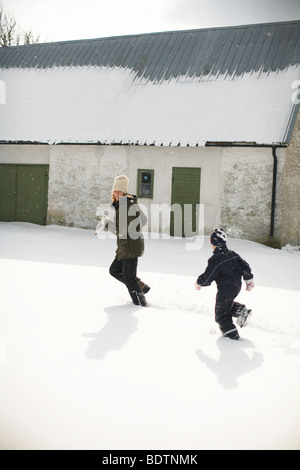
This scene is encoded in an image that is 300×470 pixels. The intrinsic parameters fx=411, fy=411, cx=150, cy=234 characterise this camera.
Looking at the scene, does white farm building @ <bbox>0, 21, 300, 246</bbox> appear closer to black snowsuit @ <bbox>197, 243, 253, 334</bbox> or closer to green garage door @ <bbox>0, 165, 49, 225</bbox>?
green garage door @ <bbox>0, 165, 49, 225</bbox>

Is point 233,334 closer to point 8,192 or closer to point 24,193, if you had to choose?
point 24,193

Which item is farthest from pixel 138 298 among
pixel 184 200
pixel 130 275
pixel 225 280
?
pixel 184 200

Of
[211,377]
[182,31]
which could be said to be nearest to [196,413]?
[211,377]

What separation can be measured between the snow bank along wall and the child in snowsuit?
Result: 7.48 metres

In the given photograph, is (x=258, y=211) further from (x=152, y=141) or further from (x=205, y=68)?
(x=205, y=68)

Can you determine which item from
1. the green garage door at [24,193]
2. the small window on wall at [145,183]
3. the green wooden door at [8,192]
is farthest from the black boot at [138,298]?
the green wooden door at [8,192]

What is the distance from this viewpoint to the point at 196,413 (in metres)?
2.61

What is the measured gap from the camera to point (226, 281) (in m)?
4.20

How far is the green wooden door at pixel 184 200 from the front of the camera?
40.1 ft

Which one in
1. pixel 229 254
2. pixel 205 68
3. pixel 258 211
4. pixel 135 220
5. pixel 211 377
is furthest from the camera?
pixel 205 68

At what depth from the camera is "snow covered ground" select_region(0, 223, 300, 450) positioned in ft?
7.89

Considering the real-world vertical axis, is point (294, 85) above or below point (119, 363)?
above

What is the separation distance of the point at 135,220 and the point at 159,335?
158 cm

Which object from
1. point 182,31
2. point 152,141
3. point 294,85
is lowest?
point 152,141
